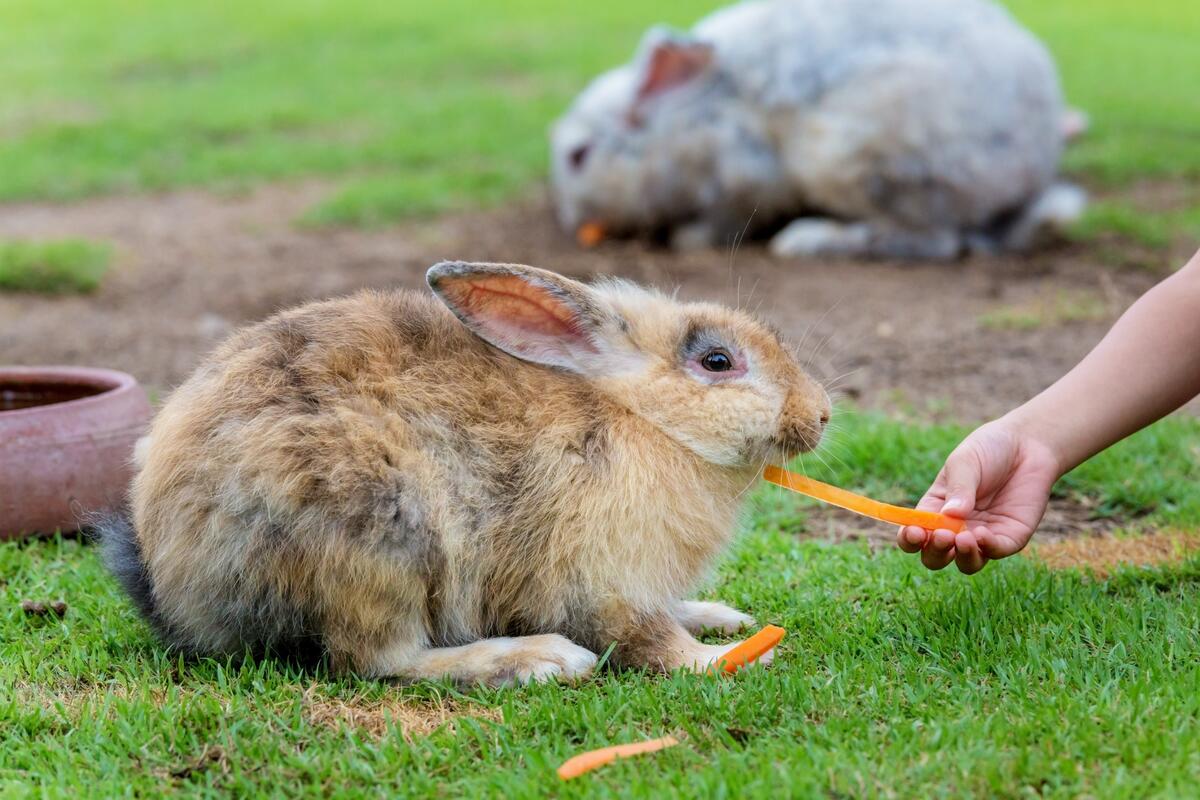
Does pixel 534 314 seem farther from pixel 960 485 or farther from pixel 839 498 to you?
pixel 960 485

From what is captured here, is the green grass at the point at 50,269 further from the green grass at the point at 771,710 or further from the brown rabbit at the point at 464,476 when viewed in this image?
the brown rabbit at the point at 464,476

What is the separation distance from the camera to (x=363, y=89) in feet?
45.0

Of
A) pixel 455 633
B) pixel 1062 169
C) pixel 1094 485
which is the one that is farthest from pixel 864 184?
pixel 455 633

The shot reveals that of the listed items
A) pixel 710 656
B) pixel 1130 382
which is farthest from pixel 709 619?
pixel 1130 382

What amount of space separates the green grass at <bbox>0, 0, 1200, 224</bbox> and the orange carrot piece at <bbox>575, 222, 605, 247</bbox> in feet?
3.67

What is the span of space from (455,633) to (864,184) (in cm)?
561

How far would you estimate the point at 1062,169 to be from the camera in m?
10.1

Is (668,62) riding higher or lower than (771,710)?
higher

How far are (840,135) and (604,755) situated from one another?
5998 millimetres

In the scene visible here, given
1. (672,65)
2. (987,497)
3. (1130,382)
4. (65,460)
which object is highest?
(672,65)

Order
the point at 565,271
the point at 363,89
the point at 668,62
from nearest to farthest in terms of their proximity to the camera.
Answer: the point at 565,271 → the point at 668,62 → the point at 363,89

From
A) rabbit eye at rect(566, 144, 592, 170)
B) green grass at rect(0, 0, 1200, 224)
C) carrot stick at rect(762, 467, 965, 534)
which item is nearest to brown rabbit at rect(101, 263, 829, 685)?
carrot stick at rect(762, 467, 965, 534)

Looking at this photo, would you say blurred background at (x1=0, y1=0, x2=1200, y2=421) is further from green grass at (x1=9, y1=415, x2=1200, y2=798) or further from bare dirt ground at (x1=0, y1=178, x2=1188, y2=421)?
green grass at (x1=9, y1=415, x2=1200, y2=798)

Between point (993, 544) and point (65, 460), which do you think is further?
point (65, 460)
